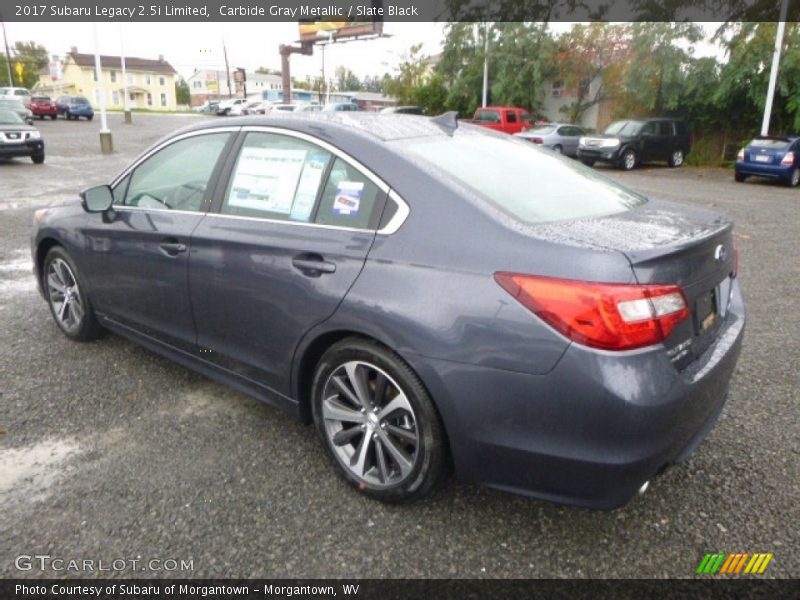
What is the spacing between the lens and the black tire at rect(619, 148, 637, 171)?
1982cm

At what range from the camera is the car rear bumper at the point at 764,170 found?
51.8 feet

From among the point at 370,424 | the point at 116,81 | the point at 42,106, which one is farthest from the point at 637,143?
the point at 116,81

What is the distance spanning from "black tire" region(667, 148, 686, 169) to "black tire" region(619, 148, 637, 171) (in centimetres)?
245

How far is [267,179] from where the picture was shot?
9.72 feet

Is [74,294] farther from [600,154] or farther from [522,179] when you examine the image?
[600,154]

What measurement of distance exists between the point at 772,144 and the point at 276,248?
684 inches

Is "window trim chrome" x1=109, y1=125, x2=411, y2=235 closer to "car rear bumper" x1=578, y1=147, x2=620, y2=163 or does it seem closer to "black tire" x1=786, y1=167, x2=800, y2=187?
"black tire" x1=786, y1=167, x2=800, y2=187

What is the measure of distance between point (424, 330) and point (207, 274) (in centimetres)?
133

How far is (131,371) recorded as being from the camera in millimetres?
3902

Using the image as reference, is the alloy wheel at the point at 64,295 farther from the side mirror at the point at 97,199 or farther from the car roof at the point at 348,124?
the car roof at the point at 348,124

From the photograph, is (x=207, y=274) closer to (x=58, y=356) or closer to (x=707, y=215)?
(x=58, y=356)

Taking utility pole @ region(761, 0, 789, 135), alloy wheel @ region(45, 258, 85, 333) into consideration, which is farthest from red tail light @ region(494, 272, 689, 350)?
utility pole @ region(761, 0, 789, 135)

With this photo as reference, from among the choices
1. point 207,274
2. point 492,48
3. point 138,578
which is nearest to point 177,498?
point 138,578

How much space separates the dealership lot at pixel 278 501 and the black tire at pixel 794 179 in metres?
14.4
